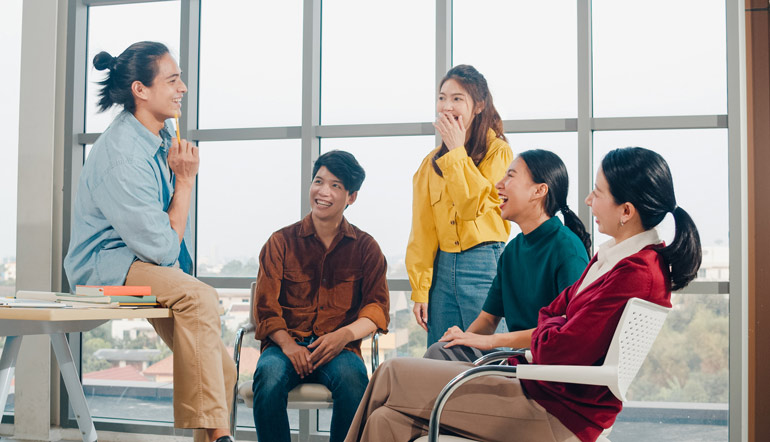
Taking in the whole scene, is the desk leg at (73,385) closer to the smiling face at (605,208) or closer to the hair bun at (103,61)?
the hair bun at (103,61)

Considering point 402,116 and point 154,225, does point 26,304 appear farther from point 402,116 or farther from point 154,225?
point 402,116

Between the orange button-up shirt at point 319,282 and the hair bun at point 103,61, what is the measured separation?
0.91 metres

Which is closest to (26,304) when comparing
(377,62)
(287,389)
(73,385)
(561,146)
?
(73,385)

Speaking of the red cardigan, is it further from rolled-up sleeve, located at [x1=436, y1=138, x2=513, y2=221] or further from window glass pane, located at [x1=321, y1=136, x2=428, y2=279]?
window glass pane, located at [x1=321, y1=136, x2=428, y2=279]

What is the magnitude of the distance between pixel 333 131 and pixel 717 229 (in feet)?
5.96

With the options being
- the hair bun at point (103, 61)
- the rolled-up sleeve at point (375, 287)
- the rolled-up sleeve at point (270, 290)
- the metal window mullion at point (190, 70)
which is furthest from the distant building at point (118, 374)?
the hair bun at point (103, 61)

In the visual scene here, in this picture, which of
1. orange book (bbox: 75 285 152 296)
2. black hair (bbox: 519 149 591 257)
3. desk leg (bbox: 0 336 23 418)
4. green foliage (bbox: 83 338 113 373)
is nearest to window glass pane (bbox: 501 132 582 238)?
black hair (bbox: 519 149 591 257)

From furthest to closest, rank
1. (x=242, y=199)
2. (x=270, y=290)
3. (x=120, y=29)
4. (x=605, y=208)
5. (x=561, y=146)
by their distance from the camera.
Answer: (x=120, y=29), (x=242, y=199), (x=561, y=146), (x=270, y=290), (x=605, y=208)

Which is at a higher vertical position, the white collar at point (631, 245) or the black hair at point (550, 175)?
the black hair at point (550, 175)

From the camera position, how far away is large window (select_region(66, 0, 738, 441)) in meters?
3.05

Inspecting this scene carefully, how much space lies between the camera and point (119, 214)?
2.29 meters

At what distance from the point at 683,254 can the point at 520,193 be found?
70cm

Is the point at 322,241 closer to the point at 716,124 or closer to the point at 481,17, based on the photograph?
the point at 481,17

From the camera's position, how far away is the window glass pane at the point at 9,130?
3.77 m
